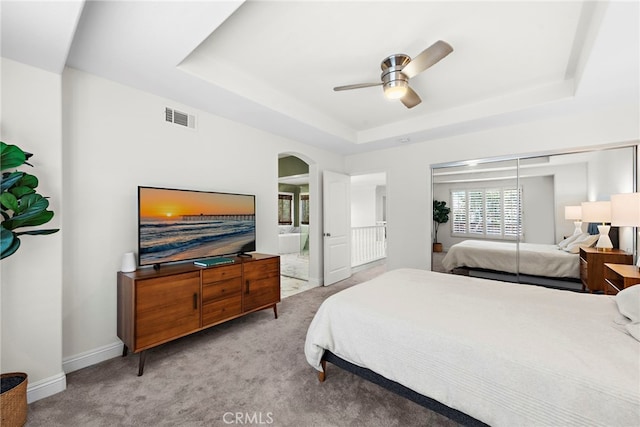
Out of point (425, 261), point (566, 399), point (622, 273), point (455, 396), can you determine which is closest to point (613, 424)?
point (566, 399)

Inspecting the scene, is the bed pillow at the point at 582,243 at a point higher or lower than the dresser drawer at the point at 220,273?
higher

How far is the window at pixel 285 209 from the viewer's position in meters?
9.39

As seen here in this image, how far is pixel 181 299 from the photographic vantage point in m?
2.35

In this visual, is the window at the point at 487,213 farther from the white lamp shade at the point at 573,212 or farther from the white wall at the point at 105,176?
the white wall at the point at 105,176

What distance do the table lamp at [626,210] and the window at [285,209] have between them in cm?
802

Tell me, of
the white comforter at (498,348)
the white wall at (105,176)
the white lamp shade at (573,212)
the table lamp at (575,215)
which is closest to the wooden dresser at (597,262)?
the table lamp at (575,215)

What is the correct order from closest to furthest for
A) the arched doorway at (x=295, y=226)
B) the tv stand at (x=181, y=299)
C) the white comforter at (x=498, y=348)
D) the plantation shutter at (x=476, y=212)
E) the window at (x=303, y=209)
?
1. the white comforter at (x=498, y=348)
2. the tv stand at (x=181, y=299)
3. the plantation shutter at (x=476, y=212)
4. the arched doorway at (x=295, y=226)
5. the window at (x=303, y=209)

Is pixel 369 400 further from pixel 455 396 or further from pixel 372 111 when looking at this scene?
pixel 372 111

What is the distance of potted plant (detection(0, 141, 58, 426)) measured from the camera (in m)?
1.47

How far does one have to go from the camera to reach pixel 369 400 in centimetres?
182

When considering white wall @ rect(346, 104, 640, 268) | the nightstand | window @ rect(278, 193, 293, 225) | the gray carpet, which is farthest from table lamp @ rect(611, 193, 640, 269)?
window @ rect(278, 193, 293, 225)

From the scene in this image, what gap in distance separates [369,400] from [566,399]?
1.12 m

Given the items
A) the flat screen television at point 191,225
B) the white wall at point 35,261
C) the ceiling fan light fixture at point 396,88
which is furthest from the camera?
the flat screen television at point 191,225

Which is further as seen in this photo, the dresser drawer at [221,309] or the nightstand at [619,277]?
the dresser drawer at [221,309]
